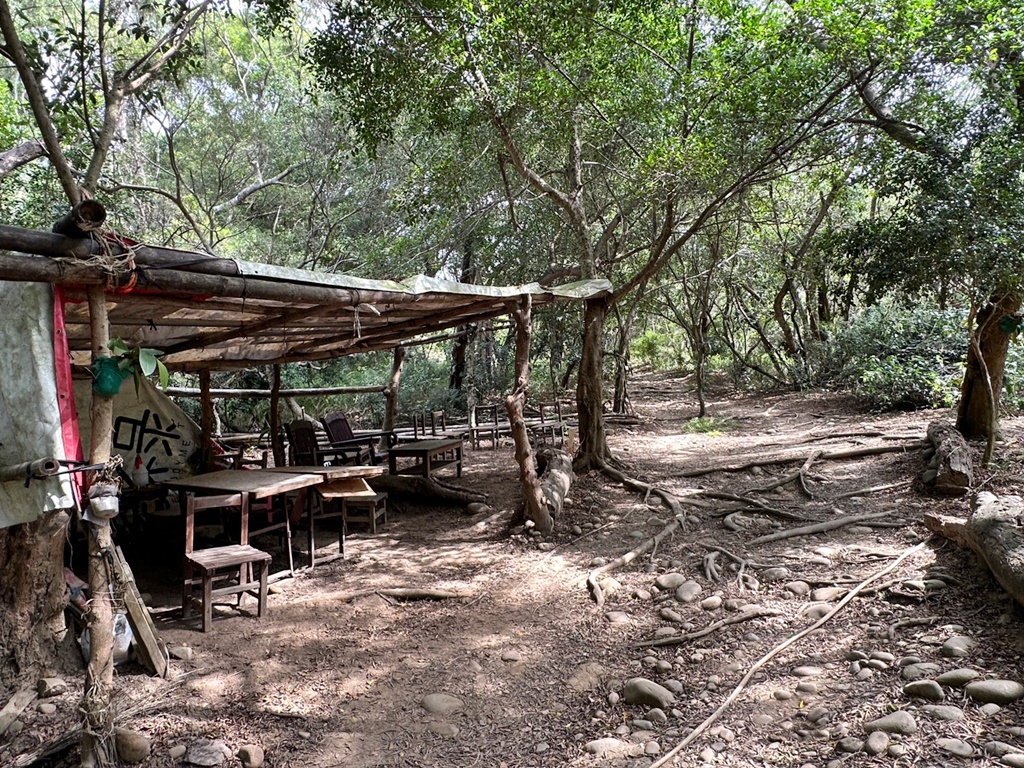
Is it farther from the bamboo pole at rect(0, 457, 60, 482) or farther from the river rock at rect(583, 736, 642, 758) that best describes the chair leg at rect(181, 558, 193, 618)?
the river rock at rect(583, 736, 642, 758)

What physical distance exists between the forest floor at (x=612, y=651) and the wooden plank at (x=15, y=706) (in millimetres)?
92

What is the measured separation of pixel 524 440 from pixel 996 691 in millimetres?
3894

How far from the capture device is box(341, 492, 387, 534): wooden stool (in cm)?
627

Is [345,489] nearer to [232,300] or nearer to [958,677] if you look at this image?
[232,300]

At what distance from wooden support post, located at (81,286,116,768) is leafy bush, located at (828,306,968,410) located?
1139 centimetres

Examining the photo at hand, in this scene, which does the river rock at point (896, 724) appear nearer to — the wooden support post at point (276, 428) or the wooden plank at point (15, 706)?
the wooden plank at point (15, 706)

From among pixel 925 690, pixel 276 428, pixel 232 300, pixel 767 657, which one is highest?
pixel 232 300

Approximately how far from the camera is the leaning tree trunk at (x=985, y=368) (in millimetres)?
6598

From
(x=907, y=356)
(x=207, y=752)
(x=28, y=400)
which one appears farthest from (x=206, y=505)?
(x=907, y=356)

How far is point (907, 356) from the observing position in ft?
38.3

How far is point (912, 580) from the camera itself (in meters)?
4.09

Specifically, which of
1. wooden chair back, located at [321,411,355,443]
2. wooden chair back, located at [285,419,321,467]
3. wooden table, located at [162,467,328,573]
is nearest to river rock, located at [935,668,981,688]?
wooden table, located at [162,467,328,573]

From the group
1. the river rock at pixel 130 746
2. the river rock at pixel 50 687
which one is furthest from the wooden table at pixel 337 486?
the river rock at pixel 130 746

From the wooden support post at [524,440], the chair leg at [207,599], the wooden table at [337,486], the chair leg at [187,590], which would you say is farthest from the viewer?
the wooden support post at [524,440]
